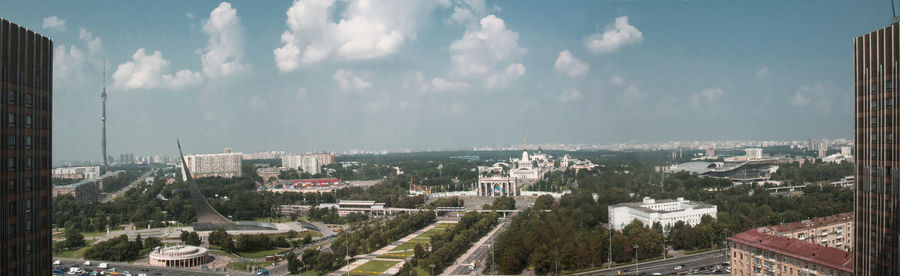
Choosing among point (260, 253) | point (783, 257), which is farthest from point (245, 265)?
point (783, 257)

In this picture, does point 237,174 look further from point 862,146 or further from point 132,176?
point 862,146

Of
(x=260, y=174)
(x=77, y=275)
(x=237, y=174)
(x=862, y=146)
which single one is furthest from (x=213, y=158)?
(x=862, y=146)

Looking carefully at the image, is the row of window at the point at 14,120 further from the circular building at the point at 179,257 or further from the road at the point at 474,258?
the circular building at the point at 179,257

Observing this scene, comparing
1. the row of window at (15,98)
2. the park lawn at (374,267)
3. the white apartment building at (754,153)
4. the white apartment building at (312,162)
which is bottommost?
the park lawn at (374,267)

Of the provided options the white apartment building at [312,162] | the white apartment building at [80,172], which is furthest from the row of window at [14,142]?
the white apartment building at [312,162]

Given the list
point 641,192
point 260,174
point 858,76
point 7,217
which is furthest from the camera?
point 260,174

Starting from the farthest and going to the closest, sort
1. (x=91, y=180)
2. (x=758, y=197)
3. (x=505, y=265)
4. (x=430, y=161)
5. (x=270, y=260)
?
(x=430, y=161)
(x=91, y=180)
(x=758, y=197)
(x=270, y=260)
(x=505, y=265)

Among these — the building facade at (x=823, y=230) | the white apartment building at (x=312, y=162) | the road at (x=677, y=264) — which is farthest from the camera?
the white apartment building at (x=312, y=162)

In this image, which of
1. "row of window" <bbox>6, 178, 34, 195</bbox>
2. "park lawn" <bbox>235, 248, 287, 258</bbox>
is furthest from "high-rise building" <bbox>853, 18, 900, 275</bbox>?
"park lawn" <bbox>235, 248, 287, 258</bbox>
